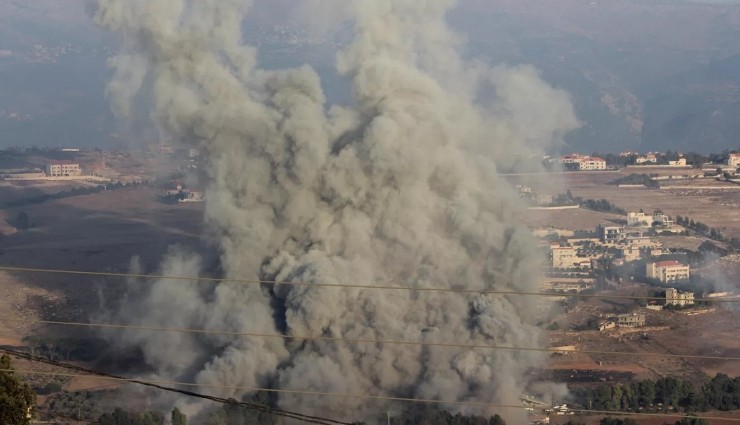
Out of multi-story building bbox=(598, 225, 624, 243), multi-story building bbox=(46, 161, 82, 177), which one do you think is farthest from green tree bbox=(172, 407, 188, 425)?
multi-story building bbox=(46, 161, 82, 177)

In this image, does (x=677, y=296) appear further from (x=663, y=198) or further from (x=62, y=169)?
(x=62, y=169)

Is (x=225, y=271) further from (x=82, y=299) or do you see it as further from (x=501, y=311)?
(x=82, y=299)

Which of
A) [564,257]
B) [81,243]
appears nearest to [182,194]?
[81,243]

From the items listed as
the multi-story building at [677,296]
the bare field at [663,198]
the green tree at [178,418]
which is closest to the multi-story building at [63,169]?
the bare field at [663,198]

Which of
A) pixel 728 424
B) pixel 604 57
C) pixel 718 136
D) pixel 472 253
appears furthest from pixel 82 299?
pixel 604 57

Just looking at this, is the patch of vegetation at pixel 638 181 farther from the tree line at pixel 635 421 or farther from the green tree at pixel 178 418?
the green tree at pixel 178 418

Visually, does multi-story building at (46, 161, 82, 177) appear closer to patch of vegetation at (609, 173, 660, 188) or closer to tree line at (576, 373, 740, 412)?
patch of vegetation at (609, 173, 660, 188)

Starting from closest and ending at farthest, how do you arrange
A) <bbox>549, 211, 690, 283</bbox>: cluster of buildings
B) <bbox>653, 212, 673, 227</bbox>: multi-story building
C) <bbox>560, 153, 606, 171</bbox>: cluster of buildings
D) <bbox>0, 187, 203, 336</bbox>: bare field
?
<bbox>0, 187, 203, 336</bbox>: bare field → <bbox>549, 211, 690, 283</bbox>: cluster of buildings → <bbox>653, 212, 673, 227</bbox>: multi-story building → <bbox>560, 153, 606, 171</bbox>: cluster of buildings
